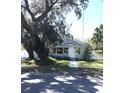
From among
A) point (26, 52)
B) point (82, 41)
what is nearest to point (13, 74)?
point (26, 52)

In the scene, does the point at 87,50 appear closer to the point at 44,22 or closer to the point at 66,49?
the point at 66,49

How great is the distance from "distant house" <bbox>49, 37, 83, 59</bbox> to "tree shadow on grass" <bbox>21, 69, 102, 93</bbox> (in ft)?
0.59

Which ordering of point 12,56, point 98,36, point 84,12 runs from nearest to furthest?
point 12,56
point 98,36
point 84,12

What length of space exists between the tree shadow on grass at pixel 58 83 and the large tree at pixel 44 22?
185 millimetres

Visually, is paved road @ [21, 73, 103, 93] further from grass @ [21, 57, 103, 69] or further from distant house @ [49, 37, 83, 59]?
distant house @ [49, 37, 83, 59]

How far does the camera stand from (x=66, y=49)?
86.3 inches

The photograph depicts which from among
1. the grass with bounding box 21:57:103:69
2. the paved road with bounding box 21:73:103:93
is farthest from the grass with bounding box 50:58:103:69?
the paved road with bounding box 21:73:103:93

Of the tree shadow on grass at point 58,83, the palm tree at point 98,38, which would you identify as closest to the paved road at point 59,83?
the tree shadow on grass at point 58,83

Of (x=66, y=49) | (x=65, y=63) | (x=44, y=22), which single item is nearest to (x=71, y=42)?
(x=66, y=49)

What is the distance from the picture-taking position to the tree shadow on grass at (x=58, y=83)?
217 cm

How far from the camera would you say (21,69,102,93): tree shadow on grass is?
7.13 ft

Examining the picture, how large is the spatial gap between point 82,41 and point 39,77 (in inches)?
20.5
